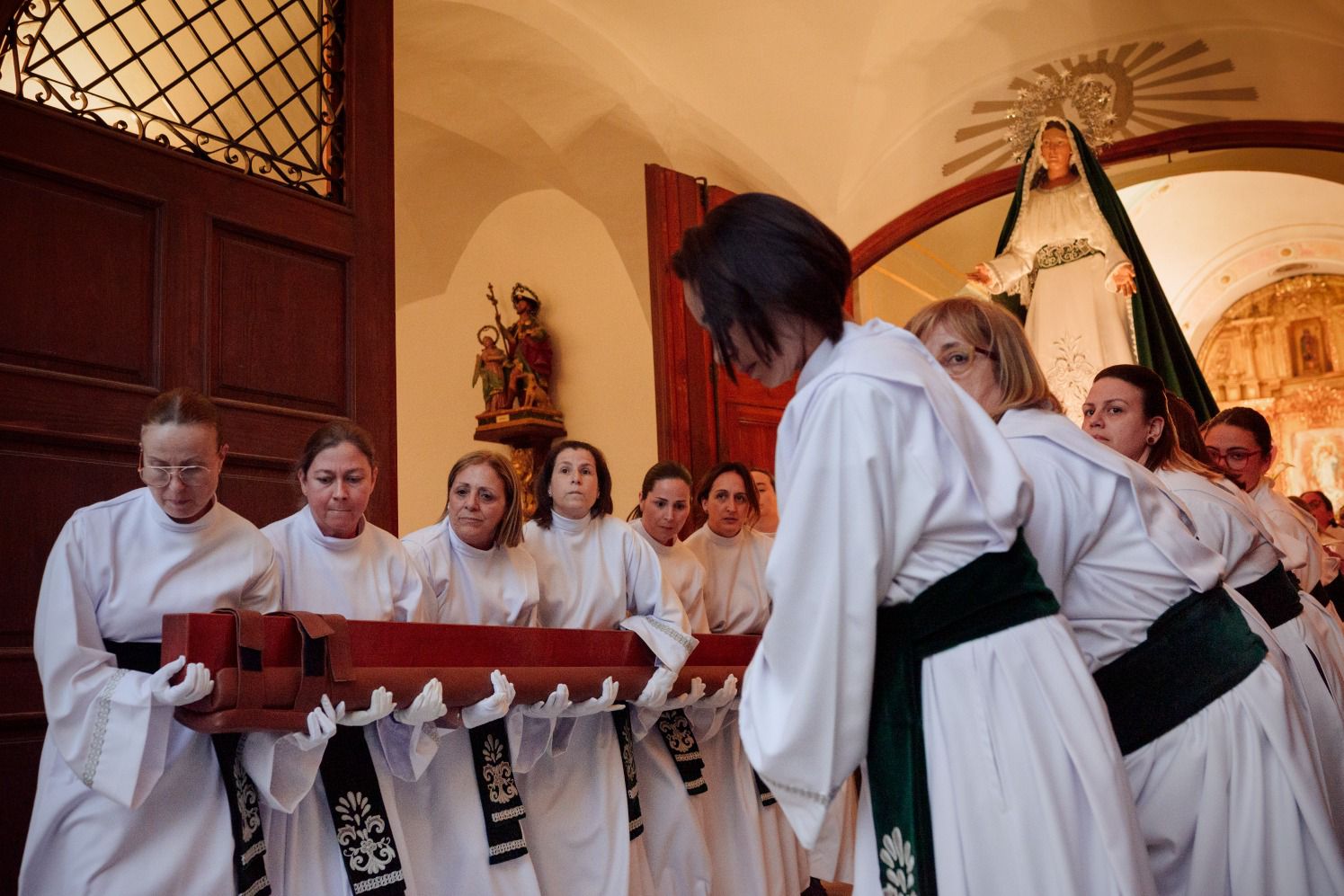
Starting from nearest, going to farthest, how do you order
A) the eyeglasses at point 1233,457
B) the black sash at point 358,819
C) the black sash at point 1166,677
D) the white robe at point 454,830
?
1. the black sash at point 1166,677
2. the black sash at point 358,819
3. the white robe at point 454,830
4. the eyeglasses at point 1233,457

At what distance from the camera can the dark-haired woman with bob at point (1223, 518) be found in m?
3.41

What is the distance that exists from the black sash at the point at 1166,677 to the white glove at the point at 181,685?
2.13m

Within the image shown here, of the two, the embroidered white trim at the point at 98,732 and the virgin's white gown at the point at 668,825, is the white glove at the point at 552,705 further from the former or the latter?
the embroidered white trim at the point at 98,732

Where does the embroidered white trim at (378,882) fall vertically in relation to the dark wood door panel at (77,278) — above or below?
below

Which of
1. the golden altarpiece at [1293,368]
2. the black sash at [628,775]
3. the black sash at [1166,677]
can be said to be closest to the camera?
the black sash at [1166,677]

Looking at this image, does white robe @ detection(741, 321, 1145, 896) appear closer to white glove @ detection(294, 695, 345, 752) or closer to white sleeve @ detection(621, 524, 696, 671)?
white glove @ detection(294, 695, 345, 752)

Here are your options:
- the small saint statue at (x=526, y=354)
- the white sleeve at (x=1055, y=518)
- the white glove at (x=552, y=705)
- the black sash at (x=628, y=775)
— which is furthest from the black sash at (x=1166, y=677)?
the small saint statue at (x=526, y=354)

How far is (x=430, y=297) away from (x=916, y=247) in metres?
4.89

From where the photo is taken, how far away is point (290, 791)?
3482 millimetres

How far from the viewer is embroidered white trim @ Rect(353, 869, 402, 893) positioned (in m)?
3.69

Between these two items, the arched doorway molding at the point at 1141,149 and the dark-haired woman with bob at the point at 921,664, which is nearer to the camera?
the dark-haired woman with bob at the point at 921,664

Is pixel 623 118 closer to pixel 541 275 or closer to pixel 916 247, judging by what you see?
pixel 541 275

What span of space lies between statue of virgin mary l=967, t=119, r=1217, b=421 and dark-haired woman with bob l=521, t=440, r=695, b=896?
3.95 meters

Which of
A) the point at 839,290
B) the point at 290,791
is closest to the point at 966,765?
the point at 839,290
